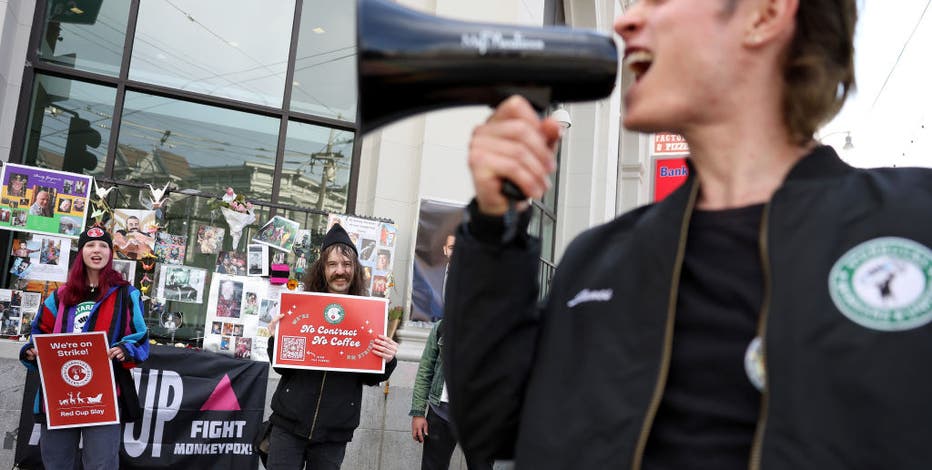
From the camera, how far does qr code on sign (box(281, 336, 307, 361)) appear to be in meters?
5.42

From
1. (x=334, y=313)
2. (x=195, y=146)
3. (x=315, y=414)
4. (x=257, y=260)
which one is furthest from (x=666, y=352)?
(x=195, y=146)

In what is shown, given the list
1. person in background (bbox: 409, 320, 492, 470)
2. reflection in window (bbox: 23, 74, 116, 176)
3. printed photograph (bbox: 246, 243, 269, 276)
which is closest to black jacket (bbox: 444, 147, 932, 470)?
person in background (bbox: 409, 320, 492, 470)

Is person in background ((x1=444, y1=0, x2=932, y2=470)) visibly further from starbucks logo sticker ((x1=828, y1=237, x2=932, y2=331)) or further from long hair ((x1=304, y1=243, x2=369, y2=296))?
long hair ((x1=304, y1=243, x2=369, y2=296))

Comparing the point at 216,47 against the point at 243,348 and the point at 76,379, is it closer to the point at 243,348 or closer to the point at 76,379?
the point at 243,348

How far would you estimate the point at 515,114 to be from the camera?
128 centimetres

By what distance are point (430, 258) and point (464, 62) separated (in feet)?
24.8

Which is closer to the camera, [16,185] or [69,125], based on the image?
[16,185]

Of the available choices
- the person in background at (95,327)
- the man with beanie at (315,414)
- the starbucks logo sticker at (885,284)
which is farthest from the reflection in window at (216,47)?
the starbucks logo sticker at (885,284)

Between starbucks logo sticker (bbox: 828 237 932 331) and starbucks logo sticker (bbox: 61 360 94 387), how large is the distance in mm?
5767

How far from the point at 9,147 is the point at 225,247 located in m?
2.45

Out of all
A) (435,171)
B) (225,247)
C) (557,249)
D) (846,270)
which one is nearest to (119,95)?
(225,247)

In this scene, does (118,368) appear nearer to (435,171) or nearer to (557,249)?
(435,171)

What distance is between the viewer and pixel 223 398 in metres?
7.29

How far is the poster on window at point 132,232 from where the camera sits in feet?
25.4
